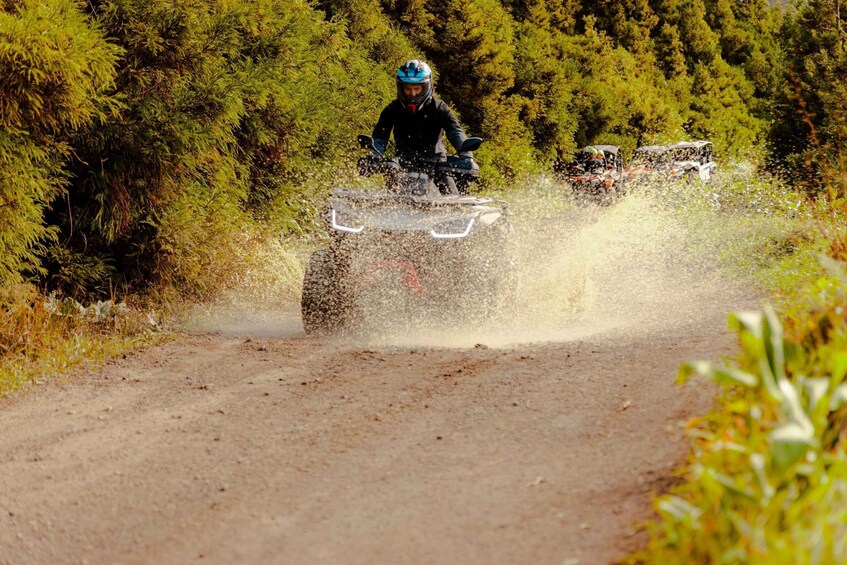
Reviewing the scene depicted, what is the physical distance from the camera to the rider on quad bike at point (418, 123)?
9.39m

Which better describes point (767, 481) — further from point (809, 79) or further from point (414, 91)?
point (809, 79)

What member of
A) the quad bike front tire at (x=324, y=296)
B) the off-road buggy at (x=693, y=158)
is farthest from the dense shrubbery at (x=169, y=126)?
the off-road buggy at (x=693, y=158)

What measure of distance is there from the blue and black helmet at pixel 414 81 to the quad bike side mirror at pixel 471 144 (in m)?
0.90

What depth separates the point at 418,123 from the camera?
9.65m

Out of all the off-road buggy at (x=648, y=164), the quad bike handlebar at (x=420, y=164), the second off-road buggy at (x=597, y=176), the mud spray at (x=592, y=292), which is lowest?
the second off-road buggy at (x=597, y=176)

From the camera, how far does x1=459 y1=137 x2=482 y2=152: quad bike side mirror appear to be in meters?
8.34

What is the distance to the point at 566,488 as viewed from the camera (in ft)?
13.8

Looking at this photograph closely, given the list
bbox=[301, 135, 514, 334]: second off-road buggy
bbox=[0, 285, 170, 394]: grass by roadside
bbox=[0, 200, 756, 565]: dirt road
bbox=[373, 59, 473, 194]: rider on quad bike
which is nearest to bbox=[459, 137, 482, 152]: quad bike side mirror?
bbox=[301, 135, 514, 334]: second off-road buggy

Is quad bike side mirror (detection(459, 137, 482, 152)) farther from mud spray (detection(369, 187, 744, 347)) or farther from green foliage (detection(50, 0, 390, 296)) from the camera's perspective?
green foliage (detection(50, 0, 390, 296))

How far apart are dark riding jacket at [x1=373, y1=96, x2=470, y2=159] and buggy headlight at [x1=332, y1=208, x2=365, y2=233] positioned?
1.25 metres

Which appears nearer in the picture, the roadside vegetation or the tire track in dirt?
the roadside vegetation

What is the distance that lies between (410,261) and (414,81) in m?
1.93

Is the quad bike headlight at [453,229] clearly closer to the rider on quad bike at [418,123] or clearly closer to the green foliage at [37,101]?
the rider on quad bike at [418,123]

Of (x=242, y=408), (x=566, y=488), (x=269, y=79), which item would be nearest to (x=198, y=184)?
(x=269, y=79)
